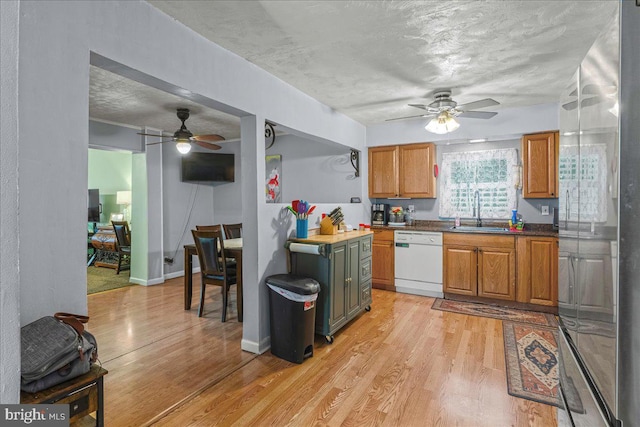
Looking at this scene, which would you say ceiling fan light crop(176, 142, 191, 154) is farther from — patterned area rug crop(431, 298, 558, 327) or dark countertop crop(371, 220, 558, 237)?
patterned area rug crop(431, 298, 558, 327)

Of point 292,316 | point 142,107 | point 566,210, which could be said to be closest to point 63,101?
point 292,316

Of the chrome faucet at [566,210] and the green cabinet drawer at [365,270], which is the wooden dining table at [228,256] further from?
the chrome faucet at [566,210]

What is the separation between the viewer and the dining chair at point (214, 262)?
3.63 meters

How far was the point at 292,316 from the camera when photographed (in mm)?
2729

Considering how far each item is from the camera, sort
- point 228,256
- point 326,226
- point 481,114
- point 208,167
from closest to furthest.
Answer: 1. point 481,114
2. point 326,226
3. point 228,256
4. point 208,167

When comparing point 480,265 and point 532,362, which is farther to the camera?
point 480,265

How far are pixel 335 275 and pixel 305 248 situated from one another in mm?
392

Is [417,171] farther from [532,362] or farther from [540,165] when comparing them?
[532,362]

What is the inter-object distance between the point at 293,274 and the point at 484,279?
2.54 meters

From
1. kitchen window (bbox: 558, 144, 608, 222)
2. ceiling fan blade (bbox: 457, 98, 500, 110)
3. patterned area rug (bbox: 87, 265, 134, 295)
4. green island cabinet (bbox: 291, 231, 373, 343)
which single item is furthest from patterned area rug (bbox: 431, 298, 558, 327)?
patterned area rug (bbox: 87, 265, 134, 295)

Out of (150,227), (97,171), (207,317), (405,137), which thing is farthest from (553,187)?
(97,171)

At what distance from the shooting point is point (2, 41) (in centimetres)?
66

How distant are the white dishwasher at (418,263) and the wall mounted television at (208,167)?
3.36m

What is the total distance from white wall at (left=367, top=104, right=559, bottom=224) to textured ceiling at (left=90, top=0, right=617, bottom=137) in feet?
1.57
